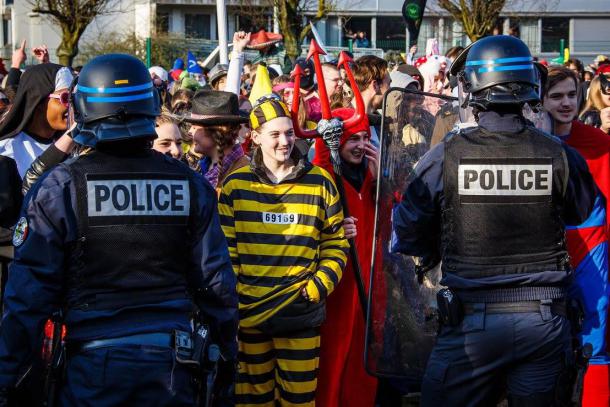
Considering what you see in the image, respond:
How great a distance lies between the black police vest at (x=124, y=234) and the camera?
370cm

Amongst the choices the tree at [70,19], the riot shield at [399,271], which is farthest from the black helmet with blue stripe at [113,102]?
the tree at [70,19]

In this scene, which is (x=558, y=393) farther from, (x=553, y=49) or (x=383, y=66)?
(x=553, y=49)

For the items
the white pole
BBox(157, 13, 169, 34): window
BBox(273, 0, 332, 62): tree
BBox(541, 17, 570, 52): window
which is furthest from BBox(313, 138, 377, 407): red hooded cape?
BBox(541, 17, 570, 52): window

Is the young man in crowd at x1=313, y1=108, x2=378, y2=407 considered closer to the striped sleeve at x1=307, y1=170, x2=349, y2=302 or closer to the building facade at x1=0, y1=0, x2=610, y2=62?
the striped sleeve at x1=307, y1=170, x2=349, y2=302

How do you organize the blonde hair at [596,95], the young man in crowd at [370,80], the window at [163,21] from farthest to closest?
the window at [163,21], the blonde hair at [596,95], the young man in crowd at [370,80]

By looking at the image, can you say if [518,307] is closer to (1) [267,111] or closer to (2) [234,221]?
(2) [234,221]

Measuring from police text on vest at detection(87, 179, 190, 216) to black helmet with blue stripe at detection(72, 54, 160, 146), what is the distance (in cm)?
18

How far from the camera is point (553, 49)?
48.2 metres

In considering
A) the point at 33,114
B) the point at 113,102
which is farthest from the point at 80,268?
the point at 33,114

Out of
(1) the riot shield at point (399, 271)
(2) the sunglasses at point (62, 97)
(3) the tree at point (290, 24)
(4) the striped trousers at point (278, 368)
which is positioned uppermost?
(3) the tree at point (290, 24)

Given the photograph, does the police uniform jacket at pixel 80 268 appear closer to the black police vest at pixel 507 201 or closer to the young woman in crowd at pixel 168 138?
the black police vest at pixel 507 201

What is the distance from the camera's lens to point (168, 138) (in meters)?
6.23

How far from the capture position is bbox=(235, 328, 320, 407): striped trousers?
18.1ft

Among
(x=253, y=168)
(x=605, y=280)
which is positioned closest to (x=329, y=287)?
(x=253, y=168)
